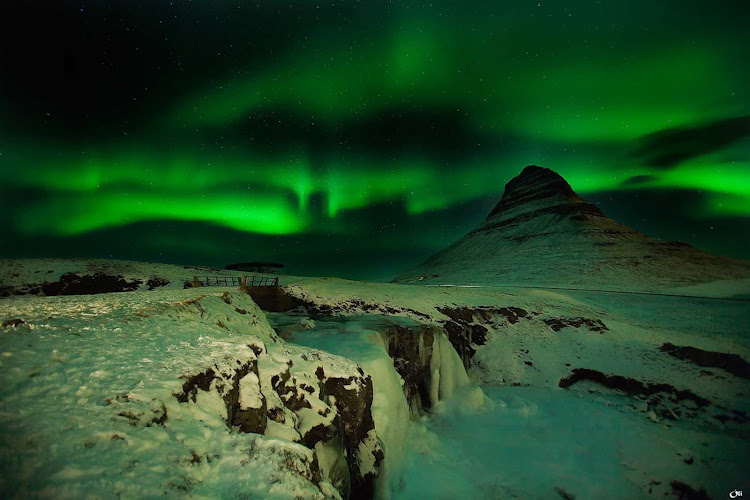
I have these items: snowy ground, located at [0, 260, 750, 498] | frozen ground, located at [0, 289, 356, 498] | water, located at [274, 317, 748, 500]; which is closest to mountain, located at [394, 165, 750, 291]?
snowy ground, located at [0, 260, 750, 498]

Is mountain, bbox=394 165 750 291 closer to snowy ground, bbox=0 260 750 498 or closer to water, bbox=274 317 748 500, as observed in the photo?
snowy ground, bbox=0 260 750 498

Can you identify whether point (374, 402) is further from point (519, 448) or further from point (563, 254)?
point (563, 254)

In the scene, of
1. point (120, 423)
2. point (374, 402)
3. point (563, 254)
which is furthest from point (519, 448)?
point (563, 254)

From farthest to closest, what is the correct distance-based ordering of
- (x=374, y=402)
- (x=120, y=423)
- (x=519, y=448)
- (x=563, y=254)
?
(x=563, y=254) < (x=519, y=448) < (x=374, y=402) < (x=120, y=423)

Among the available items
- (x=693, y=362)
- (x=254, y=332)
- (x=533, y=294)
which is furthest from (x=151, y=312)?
(x=533, y=294)

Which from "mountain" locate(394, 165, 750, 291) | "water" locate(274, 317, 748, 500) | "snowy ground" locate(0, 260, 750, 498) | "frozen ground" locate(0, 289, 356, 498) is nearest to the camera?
"frozen ground" locate(0, 289, 356, 498)

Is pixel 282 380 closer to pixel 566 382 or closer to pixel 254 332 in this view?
pixel 254 332

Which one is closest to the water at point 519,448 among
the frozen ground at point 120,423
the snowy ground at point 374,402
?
the snowy ground at point 374,402
